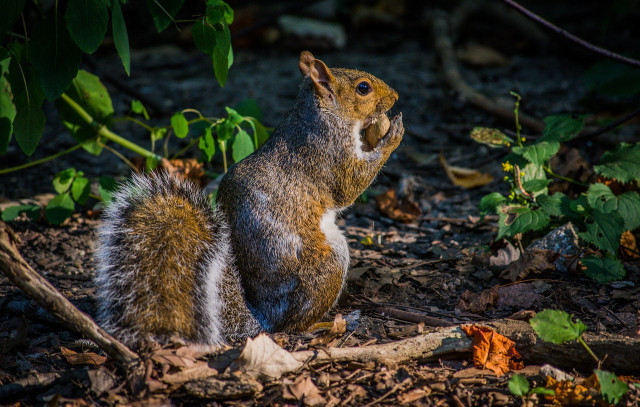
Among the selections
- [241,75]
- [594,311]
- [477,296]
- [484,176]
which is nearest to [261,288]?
[477,296]

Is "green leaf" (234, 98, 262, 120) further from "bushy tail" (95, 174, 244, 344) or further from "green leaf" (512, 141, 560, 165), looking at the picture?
"green leaf" (512, 141, 560, 165)

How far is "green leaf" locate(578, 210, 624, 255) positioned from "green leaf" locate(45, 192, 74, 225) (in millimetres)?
3125

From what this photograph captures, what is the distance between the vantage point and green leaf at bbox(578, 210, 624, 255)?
2979 mm

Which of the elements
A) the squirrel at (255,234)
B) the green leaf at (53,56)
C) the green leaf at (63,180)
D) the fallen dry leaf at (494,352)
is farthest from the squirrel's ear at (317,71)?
the green leaf at (63,180)

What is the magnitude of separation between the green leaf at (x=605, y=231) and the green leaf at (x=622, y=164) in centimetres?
35

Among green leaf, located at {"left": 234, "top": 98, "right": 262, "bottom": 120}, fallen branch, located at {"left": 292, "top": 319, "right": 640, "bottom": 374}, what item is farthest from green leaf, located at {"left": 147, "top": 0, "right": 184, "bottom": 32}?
fallen branch, located at {"left": 292, "top": 319, "right": 640, "bottom": 374}

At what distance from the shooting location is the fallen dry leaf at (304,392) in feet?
7.03

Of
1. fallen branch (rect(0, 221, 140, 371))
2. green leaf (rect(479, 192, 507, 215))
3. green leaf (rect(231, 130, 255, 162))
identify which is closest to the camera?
fallen branch (rect(0, 221, 140, 371))

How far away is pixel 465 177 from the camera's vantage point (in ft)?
15.8

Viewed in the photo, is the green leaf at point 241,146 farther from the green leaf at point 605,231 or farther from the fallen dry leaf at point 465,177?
the fallen dry leaf at point 465,177

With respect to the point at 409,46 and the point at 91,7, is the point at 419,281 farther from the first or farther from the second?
the point at 409,46

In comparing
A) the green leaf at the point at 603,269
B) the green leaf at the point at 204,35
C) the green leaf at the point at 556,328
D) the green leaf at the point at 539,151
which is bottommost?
the green leaf at the point at 603,269

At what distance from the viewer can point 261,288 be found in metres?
2.66

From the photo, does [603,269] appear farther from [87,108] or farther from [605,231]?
[87,108]
